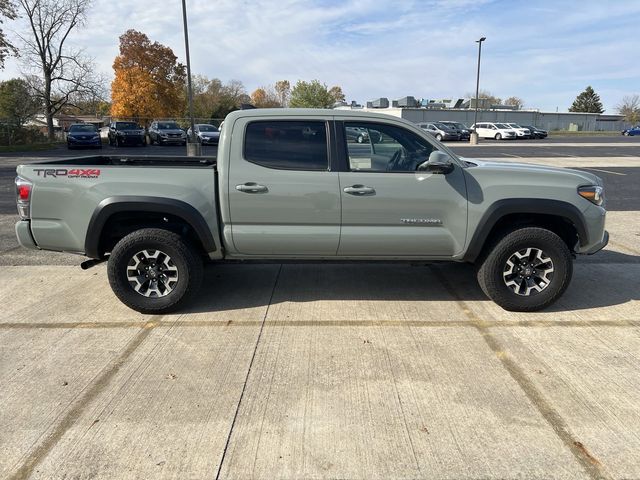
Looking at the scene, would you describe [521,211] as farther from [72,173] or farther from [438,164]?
[72,173]

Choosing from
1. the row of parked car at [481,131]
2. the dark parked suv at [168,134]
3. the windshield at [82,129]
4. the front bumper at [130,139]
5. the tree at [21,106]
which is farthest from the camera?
the row of parked car at [481,131]

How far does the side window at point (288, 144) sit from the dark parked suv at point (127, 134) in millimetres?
28583

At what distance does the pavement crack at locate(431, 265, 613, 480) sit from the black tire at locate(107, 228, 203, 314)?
2570 millimetres

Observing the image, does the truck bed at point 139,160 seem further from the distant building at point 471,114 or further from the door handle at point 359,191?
the distant building at point 471,114

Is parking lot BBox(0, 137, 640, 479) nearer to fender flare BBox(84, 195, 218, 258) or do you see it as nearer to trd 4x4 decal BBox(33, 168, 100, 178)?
fender flare BBox(84, 195, 218, 258)

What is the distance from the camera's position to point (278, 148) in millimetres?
4422

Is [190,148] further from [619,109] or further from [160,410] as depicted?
[619,109]

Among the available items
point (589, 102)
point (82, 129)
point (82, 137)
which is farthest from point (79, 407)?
point (589, 102)

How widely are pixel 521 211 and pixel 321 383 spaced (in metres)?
2.41

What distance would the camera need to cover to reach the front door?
4348 millimetres

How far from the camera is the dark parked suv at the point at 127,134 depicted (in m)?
30.2

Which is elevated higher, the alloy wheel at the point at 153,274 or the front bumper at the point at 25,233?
the front bumper at the point at 25,233

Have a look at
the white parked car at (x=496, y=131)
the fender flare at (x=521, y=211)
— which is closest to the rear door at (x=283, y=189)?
the fender flare at (x=521, y=211)

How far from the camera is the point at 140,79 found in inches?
1549
